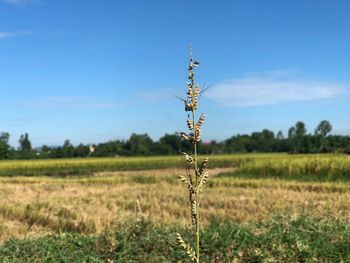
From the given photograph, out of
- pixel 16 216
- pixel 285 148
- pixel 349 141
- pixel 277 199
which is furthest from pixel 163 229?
pixel 285 148

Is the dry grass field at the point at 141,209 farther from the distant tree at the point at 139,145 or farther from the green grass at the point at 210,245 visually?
the distant tree at the point at 139,145

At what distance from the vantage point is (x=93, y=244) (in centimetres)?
647

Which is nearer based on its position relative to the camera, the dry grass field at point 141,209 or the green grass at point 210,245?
the green grass at point 210,245

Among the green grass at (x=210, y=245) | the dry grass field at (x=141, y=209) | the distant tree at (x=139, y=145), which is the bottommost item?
the dry grass field at (x=141, y=209)

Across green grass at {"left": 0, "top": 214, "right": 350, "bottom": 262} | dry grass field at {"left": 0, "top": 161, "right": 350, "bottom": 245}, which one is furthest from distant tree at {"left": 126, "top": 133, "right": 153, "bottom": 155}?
green grass at {"left": 0, "top": 214, "right": 350, "bottom": 262}

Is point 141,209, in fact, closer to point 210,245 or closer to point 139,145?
point 210,245

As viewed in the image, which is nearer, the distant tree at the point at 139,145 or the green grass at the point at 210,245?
the green grass at the point at 210,245

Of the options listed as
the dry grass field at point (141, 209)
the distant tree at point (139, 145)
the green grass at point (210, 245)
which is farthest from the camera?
the distant tree at point (139, 145)

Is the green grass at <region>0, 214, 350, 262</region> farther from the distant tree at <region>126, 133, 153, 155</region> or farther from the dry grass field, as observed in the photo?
the distant tree at <region>126, 133, 153, 155</region>

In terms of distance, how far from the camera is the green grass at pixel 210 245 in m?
5.83

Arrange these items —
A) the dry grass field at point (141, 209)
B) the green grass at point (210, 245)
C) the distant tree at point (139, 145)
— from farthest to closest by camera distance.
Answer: the distant tree at point (139, 145), the dry grass field at point (141, 209), the green grass at point (210, 245)

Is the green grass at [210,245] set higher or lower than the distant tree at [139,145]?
lower

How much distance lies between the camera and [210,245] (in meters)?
6.18

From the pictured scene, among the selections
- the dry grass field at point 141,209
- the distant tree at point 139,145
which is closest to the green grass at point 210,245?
the dry grass field at point 141,209
